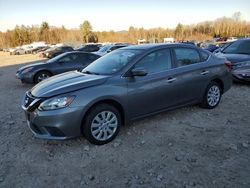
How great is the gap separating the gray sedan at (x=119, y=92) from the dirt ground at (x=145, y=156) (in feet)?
Answer: 1.04

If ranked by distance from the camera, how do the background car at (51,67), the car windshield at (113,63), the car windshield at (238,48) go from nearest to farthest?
the car windshield at (113,63), the car windshield at (238,48), the background car at (51,67)

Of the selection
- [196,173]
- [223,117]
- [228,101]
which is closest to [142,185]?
[196,173]

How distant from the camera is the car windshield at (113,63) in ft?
15.6

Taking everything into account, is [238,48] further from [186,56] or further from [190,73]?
[190,73]

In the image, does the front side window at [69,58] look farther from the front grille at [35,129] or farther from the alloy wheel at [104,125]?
the alloy wheel at [104,125]

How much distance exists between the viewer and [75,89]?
4121mm

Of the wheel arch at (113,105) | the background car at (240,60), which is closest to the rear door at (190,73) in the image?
the wheel arch at (113,105)

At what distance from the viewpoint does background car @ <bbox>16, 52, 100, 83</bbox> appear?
10070mm

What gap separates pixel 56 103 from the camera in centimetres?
399

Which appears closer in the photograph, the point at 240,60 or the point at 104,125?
the point at 104,125

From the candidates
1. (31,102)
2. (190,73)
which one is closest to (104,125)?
(31,102)

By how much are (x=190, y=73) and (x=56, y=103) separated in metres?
2.80

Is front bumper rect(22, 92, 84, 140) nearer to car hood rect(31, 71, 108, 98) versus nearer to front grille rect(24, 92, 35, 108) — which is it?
front grille rect(24, 92, 35, 108)

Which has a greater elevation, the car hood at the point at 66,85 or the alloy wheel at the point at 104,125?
the car hood at the point at 66,85
